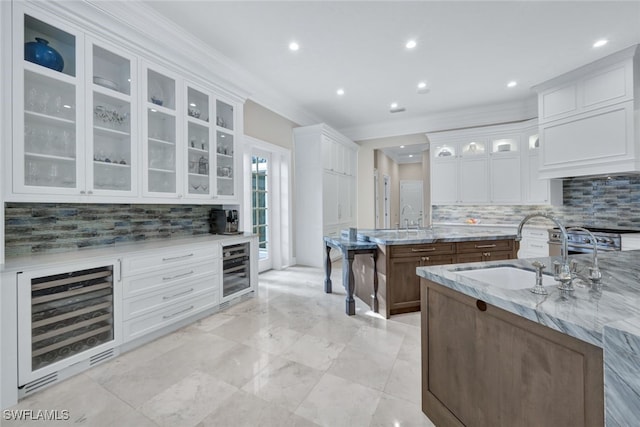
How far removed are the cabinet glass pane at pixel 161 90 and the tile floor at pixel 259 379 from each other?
88.4 inches

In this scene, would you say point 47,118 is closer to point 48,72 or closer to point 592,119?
point 48,72

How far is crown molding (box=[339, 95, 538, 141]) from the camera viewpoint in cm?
501

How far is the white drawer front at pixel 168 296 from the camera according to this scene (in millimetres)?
2217

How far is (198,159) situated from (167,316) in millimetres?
1655

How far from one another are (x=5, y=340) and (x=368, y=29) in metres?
3.82

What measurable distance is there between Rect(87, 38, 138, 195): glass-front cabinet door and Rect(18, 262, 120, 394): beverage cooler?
71cm

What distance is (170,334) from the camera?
252 centimetres

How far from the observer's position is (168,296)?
8.14 feet

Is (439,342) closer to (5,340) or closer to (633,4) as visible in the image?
(5,340)

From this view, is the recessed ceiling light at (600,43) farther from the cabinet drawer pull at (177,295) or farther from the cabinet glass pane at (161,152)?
the cabinet drawer pull at (177,295)

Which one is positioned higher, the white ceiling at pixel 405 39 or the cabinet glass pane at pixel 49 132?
the white ceiling at pixel 405 39

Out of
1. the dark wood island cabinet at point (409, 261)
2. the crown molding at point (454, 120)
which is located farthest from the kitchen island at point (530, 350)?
the crown molding at point (454, 120)

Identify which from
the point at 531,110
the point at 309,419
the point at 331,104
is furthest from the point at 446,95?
the point at 309,419

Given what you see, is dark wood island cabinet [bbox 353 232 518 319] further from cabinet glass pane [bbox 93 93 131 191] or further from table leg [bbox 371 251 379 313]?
cabinet glass pane [bbox 93 93 131 191]
